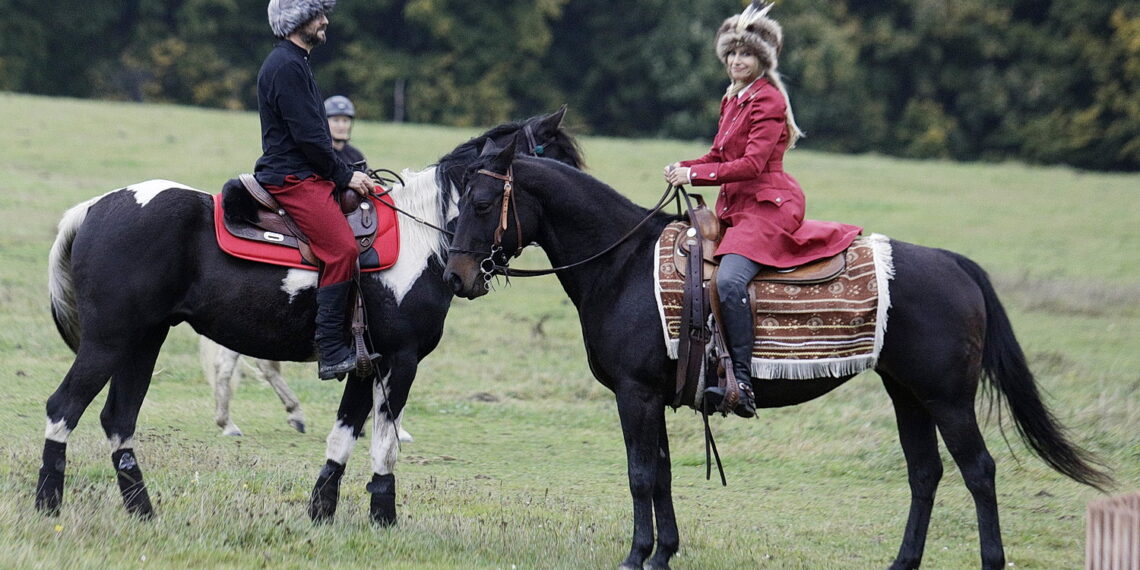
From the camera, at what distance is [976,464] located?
676 centimetres

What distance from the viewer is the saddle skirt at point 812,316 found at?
22.0 ft

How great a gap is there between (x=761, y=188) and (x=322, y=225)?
8.45 ft

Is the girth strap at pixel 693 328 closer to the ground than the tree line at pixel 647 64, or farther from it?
closer to the ground

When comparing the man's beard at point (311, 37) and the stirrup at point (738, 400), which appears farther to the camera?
the man's beard at point (311, 37)

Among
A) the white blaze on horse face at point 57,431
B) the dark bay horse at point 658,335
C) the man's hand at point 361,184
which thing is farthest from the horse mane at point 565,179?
the white blaze on horse face at point 57,431

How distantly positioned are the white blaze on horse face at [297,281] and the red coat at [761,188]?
2.34 metres

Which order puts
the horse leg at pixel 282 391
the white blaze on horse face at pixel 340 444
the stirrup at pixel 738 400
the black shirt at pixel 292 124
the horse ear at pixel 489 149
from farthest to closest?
the horse leg at pixel 282 391 < the white blaze on horse face at pixel 340 444 < the black shirt at pixel 292 124 < the horse ear at pixel 489 149 < the stirrup at pixel 738 400

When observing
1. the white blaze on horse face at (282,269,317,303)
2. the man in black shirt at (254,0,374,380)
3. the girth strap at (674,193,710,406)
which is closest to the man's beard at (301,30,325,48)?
the man in black shirt at (254,0,374,380)

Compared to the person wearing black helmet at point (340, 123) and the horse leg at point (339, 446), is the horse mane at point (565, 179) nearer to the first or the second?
the horse leg at point (339, 446)

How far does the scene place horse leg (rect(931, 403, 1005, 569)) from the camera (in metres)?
6.71

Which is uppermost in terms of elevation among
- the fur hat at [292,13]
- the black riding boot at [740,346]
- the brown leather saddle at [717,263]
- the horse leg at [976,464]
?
the fur hat at [292,13]

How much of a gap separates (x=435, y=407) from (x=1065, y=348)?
871cm

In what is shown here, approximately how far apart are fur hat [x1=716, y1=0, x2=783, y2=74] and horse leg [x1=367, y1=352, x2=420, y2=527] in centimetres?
271

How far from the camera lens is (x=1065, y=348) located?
15.8m
